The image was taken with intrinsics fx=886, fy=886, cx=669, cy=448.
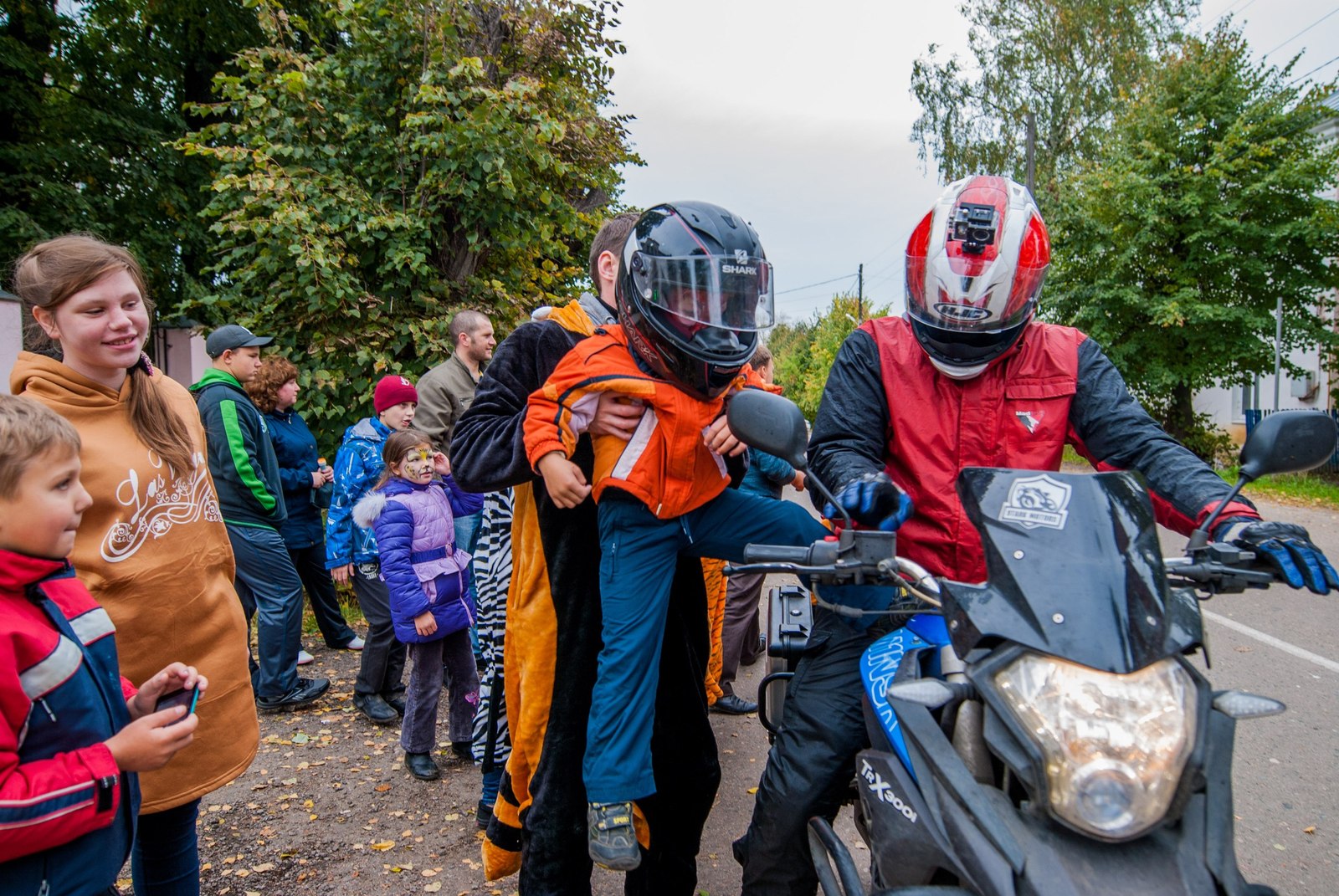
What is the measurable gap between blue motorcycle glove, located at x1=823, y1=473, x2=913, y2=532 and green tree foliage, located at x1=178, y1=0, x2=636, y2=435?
19.8 feet

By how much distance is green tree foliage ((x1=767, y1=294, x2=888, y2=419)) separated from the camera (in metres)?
36.2

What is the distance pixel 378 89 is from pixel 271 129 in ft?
3.13

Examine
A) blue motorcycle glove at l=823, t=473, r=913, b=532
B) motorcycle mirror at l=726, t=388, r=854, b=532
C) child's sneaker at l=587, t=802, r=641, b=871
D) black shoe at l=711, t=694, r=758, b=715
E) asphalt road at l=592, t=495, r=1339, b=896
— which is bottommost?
asphalt road at l=592, t=495, r=1339, b=896

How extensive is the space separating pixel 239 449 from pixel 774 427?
13.2ft

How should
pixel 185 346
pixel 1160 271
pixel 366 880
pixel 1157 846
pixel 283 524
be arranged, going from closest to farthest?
pixel 1157 846
pixel 366 880
pixel 283 524
pixel 185 346
pixel 1160 271

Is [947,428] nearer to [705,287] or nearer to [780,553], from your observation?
[705,287]

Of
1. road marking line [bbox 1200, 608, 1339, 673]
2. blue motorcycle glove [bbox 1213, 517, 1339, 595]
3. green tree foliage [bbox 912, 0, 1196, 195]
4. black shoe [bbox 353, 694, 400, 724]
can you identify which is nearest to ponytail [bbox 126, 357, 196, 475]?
blue motorcycle glove [bbox 1213, 517, 1339, 595]

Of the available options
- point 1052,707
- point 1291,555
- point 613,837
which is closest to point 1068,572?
point 1052,707

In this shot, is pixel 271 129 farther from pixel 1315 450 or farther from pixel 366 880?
pixel 1315 450

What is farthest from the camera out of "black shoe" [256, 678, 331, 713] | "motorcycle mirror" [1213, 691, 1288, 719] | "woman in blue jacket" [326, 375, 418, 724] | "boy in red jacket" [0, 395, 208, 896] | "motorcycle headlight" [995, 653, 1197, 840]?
"black shoe" [256, 678, 331, 713]

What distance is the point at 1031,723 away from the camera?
1.45m

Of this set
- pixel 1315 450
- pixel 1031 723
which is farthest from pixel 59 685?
pixel 1315 450

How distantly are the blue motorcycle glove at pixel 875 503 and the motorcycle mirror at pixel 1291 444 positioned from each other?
758mm

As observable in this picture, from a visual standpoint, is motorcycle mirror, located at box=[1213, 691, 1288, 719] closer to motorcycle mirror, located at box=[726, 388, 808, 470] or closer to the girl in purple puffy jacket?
motorcycle mirror, located at box=[726, 388, 808, 470]
